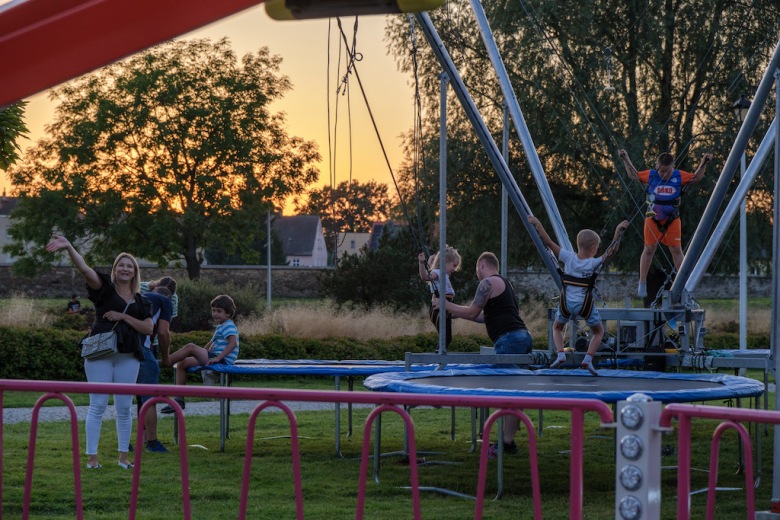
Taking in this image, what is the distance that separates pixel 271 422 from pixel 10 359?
4.80m

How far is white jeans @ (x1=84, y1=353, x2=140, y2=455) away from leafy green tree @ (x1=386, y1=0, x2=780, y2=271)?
503 inches

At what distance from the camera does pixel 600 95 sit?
18.9 metres

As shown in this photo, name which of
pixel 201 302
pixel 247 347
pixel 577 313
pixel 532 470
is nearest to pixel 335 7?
pixel 532 470

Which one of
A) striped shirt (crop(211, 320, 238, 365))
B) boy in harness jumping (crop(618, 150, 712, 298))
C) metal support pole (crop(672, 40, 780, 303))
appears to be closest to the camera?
metal support pole (crop(672, 40, 780, 303))

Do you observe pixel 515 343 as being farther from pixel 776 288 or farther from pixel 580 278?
pixel 776 288

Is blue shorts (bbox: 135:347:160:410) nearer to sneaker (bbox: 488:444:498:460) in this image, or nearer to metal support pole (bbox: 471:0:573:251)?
sneaker (bbox: 488:444:498:460)

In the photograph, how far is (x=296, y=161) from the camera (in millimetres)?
29688

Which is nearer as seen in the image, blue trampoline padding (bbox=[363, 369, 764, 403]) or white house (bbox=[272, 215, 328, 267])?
blue trampoline padding (bbox=[363, 369, 764, 403])

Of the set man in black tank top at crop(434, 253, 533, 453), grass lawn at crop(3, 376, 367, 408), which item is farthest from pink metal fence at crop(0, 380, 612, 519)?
grass lawn at crop(3, 376, 367, 408)

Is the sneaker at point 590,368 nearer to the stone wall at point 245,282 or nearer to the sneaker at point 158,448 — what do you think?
the sneaker at point 158,448

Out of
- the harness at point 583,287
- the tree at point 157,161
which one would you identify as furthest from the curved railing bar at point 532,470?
the tree at point 157,161

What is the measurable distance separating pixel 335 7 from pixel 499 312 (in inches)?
231

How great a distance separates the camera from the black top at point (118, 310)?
6.66 metres

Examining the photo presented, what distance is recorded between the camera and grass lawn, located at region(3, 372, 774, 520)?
5.84 meters
